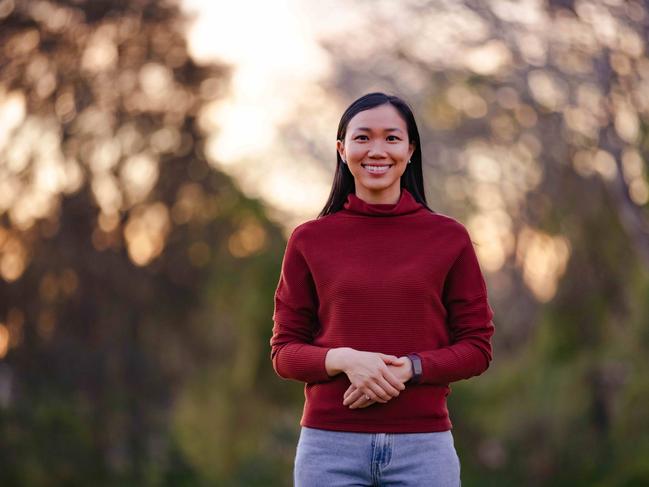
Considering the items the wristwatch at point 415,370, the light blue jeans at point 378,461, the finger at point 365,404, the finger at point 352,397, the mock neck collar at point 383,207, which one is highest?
the mock neck collar at point 383,207

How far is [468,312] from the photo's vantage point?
10.5ft

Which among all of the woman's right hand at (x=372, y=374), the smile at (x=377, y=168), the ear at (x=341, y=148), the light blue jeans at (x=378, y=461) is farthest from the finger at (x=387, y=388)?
the ear at (x=341, y=148)

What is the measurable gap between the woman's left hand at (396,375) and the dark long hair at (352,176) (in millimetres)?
522

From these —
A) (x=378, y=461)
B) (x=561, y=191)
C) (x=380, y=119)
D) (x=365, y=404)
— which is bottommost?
(x=378, y=461)

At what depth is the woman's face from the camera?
3.26 m

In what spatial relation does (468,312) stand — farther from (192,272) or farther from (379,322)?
(192,272)

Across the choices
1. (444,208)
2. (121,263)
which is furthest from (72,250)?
(444,208)

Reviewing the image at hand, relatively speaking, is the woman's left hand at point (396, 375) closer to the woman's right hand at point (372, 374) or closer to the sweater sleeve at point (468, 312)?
the woman's right hand at point (372, 374)

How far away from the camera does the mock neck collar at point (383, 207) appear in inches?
128

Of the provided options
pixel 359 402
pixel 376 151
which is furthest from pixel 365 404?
pixel 376 151

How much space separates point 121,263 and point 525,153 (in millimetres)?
6512

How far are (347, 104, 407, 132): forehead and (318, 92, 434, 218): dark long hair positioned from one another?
0.6 inches

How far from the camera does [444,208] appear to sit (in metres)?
21.8

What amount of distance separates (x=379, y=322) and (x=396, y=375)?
0.16 m
